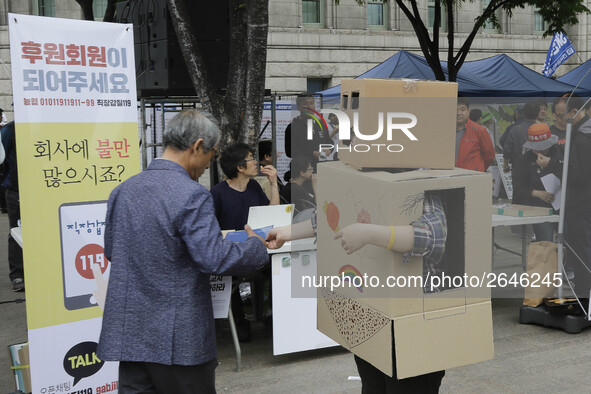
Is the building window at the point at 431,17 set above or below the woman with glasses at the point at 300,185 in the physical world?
above

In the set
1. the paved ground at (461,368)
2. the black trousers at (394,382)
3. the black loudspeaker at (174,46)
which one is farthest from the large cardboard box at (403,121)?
the black loudspeaker at (174,46)

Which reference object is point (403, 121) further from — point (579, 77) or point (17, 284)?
point (579, 77)

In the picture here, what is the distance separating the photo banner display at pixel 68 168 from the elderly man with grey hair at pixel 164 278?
137 cm

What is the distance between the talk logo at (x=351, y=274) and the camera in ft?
9.14

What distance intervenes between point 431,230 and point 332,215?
0.49 m

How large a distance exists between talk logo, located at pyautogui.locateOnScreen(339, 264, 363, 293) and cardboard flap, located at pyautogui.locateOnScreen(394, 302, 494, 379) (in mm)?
241

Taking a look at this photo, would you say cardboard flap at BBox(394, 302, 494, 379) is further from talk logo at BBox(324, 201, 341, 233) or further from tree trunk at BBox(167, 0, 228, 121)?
tree trunk at BBox(167, 0, 228, 121)

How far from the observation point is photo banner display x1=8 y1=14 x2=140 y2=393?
3.91 meters

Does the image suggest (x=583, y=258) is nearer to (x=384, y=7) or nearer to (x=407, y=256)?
(x=407, y=256)

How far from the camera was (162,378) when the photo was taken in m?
2.71

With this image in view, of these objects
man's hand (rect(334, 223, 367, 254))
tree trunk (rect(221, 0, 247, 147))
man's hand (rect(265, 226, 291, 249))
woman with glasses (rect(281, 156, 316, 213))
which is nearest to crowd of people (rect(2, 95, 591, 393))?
man's hand (rect(334, 223, 367, 254))

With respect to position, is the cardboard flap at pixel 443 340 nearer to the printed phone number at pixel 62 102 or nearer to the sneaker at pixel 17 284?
the printed phone number at pixel 62 102

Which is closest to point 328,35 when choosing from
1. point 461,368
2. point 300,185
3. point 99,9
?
point 99,9

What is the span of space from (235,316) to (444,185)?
12.0 ft
